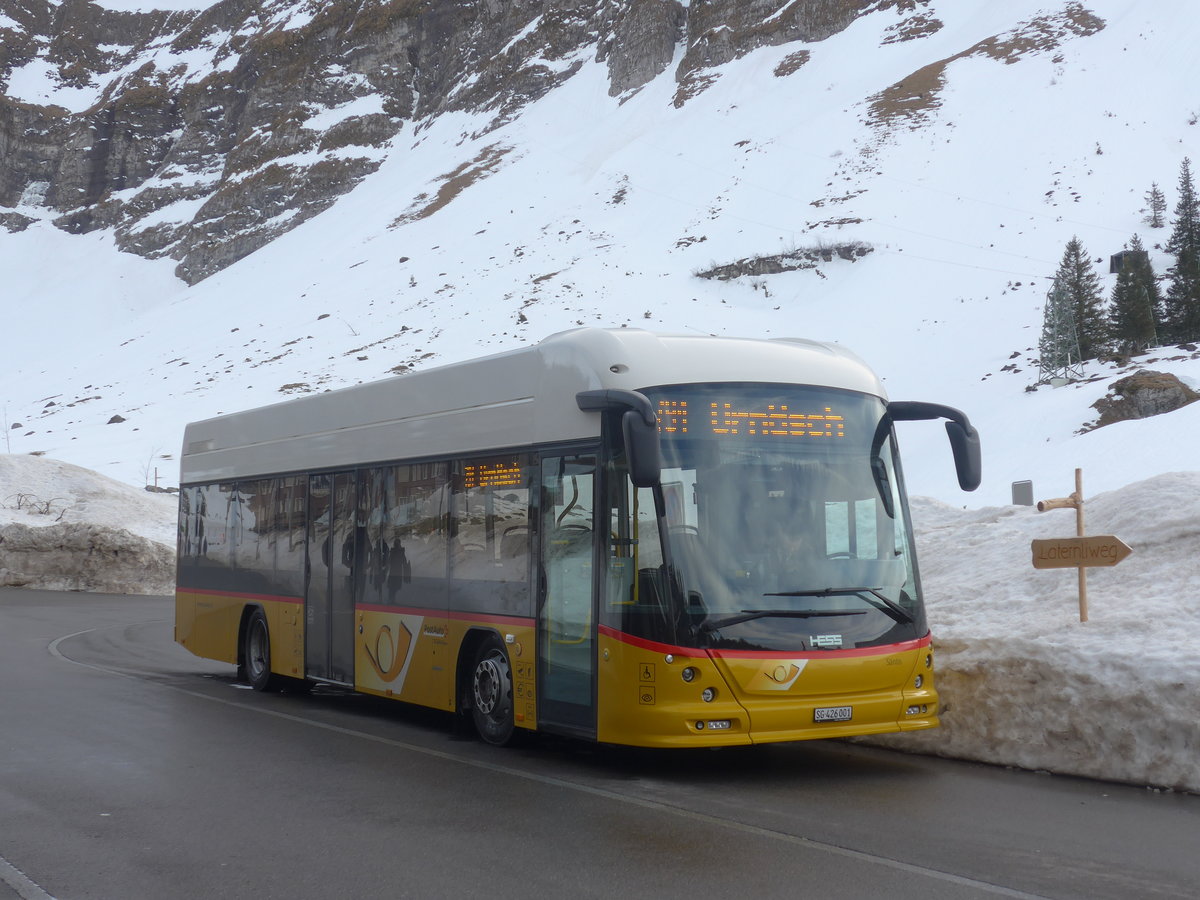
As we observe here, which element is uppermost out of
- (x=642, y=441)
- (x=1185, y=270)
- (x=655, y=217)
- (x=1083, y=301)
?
(x=655, y=217)

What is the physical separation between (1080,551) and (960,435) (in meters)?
1.48

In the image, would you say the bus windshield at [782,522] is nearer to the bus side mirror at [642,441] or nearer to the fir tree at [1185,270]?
the bus side mirror at [642,441]

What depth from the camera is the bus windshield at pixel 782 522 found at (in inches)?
322

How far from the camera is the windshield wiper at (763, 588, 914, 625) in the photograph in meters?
8.29

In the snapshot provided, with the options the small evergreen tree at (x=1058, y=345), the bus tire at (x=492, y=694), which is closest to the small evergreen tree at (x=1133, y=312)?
the small evergreen tree at (x=1058, y=345)

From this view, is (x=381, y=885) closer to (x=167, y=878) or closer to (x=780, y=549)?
(x=167, y=878)

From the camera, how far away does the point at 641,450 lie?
776 cm

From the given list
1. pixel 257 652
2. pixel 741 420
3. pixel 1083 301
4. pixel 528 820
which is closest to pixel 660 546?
pixel 741 420

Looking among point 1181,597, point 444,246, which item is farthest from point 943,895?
point 444,246

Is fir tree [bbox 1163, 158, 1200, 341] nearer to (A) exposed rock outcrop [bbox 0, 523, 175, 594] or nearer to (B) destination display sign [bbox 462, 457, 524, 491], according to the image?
(A) exposed rock outcrop [bbox 0, 523, 175, 594]

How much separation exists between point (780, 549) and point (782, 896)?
9.73 ft

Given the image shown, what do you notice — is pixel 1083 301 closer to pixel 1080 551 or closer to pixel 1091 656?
pixel 1080 551

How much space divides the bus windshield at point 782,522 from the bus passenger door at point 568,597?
699 millimetres

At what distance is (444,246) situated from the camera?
10450cm
